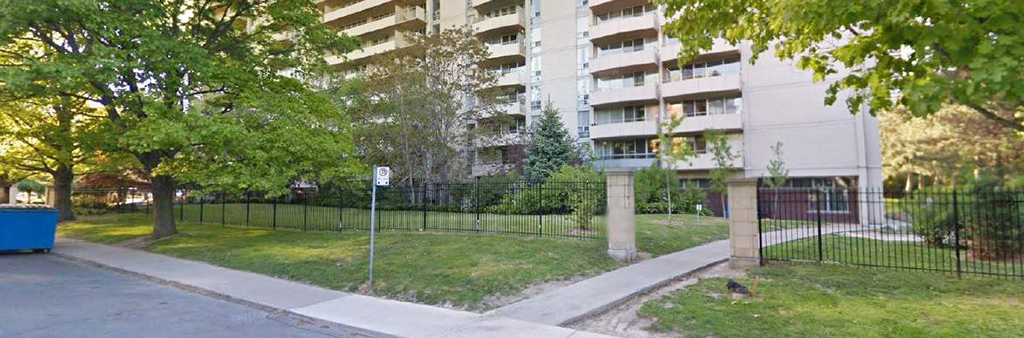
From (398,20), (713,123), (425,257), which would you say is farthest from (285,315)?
(398,20)

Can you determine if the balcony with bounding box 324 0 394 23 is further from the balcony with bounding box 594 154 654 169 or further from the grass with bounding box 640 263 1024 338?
the grass with bounding box 640 263 1024 338

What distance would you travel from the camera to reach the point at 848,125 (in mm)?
32188

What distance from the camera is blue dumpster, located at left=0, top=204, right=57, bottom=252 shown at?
591 inches

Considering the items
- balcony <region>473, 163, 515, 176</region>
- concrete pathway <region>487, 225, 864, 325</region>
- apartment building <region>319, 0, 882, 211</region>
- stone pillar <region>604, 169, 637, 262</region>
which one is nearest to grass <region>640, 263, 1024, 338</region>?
concrete pathway <region>487, 225, 864, 325</region>

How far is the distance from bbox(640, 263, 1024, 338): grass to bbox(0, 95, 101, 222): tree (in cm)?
1762

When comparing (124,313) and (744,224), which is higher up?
(744,224)

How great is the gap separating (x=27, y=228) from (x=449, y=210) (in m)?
12.4

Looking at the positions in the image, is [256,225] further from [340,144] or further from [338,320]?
[338,320]

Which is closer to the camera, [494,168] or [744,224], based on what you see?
[744,224]

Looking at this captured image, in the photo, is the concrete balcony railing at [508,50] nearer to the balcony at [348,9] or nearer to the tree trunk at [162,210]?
the balcony at [348,9]

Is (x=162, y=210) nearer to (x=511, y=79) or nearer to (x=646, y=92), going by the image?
(x=511, y=79)

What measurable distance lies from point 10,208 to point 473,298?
15.4 m

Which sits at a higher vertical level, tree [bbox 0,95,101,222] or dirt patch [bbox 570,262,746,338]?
tree [bbox 0,95,101,222]

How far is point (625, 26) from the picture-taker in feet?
123
